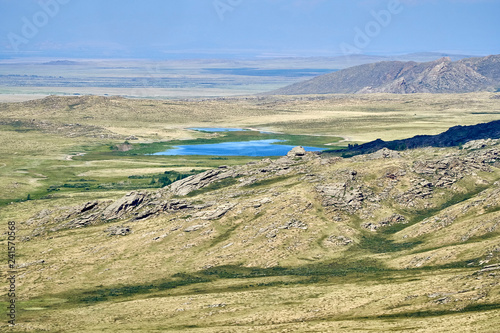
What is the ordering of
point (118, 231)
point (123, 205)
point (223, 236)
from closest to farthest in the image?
point (223, 236), point (118, 231), point (123, 205)

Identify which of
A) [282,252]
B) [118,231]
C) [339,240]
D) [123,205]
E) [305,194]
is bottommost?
[282,252]

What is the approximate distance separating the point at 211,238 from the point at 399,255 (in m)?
40.8

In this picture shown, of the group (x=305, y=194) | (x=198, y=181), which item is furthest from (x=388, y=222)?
(x=198, y=181)

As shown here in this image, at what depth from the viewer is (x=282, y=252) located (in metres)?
140

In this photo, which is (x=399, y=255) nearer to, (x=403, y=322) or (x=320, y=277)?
(x=320, y=277)

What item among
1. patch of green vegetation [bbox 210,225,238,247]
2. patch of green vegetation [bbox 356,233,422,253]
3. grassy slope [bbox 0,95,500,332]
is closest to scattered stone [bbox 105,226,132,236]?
grassy slope [bbox 0,95,500,332]

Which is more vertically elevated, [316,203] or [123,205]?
[316,203]

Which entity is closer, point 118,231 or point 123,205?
point 118,231

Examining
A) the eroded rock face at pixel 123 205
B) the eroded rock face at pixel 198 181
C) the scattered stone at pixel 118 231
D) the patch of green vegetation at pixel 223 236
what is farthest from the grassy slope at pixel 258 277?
the eroded rock face at pixel 198 181

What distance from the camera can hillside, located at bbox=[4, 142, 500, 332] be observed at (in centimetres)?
10194

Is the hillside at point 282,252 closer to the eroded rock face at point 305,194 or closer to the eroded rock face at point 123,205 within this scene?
the eroded rock face at point 123,205

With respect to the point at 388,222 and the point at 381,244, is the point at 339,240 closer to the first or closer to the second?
the point at 381,244

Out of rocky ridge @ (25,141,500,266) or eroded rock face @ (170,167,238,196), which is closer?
rocky ridge @ (25,141,500,266)

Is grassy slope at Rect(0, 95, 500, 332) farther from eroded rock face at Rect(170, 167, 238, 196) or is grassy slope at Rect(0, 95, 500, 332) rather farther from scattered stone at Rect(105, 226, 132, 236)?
eroded rock face at Rect(170, 167, 238, 196)
